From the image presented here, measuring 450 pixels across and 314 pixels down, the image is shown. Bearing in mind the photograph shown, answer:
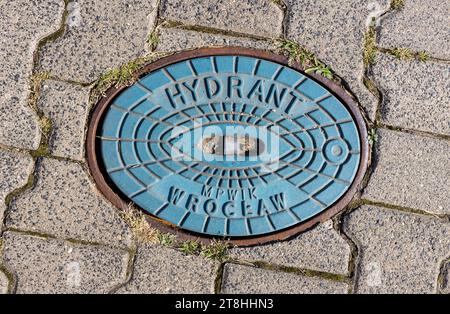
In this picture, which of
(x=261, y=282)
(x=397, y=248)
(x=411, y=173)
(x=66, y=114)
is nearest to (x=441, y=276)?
(x=397, y=248)

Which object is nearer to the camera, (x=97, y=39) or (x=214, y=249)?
(x=214, y=249)

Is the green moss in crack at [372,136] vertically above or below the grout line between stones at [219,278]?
above

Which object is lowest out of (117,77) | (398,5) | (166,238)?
(166,238)

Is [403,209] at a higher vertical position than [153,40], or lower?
lower

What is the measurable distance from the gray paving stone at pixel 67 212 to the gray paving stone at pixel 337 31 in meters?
1.07

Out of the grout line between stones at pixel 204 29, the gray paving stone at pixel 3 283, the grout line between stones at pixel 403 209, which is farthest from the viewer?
the grout line between stones at pixel 204 29

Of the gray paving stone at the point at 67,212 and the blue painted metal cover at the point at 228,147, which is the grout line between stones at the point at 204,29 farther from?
the gray paving stone at the point at 67,212

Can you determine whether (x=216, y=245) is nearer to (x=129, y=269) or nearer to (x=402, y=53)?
(x=129, y=269)

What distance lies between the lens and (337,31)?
9.34 feet

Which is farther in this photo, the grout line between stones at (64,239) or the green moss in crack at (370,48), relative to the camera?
the green moss in crack at (370,48)

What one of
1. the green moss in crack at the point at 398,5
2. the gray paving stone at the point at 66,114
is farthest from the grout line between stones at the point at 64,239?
the green moss in crack at the point at 398,5

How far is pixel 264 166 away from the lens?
8.78 ft

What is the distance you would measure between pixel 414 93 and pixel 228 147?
0.83 meters

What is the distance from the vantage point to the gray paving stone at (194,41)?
279cm
